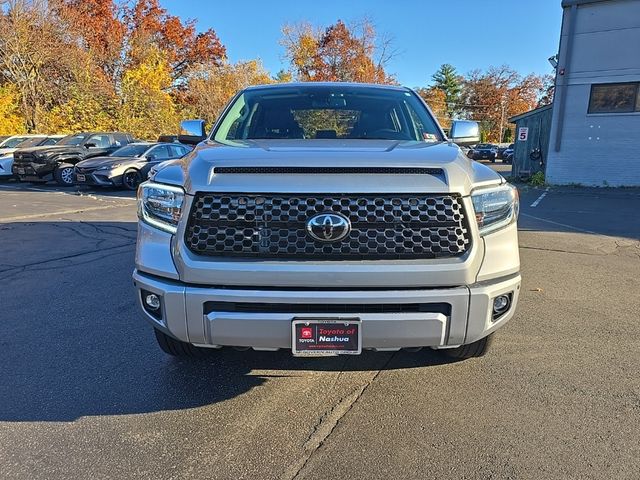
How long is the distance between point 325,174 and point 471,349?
147 centimetres

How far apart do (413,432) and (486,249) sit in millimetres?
1059

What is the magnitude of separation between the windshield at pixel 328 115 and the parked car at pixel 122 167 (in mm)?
11170

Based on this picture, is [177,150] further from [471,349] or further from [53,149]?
[471,349]

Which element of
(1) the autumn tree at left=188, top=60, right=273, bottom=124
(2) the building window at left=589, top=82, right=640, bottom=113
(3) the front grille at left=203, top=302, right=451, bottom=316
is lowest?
(3) the front grille at left=203, top=302, right=451, bottom=316

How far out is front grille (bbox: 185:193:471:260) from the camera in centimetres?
241

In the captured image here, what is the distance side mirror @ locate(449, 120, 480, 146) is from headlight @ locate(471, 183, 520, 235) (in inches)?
51.6

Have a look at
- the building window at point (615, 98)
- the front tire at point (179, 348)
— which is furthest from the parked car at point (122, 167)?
the building window at point (615, 98)

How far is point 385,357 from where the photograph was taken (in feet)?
11.3

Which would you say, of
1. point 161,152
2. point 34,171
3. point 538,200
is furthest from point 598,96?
point 34,171

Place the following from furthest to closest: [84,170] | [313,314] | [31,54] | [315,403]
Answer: [31,54] → [84,170] → [315,403] → [313,314]

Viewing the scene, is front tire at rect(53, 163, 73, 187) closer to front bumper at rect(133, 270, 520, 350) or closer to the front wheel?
the front wheel

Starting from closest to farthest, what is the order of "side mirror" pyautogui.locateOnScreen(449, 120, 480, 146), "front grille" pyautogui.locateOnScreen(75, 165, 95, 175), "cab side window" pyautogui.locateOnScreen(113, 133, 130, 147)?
"side mirror" pyautogui.locateOnScreen(449, 120, 480, 146)
"front grille" pyautogui.locateOnScreen(75, 165, 95, 175)
"cab side window" pyautogui.locateOnScreen(113, 133, 130, 147)

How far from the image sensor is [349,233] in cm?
240

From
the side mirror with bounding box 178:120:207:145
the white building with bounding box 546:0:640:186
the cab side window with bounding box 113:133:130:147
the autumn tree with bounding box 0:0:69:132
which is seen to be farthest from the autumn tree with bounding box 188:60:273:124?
the side mirror with bounding box 178:120:207:145
